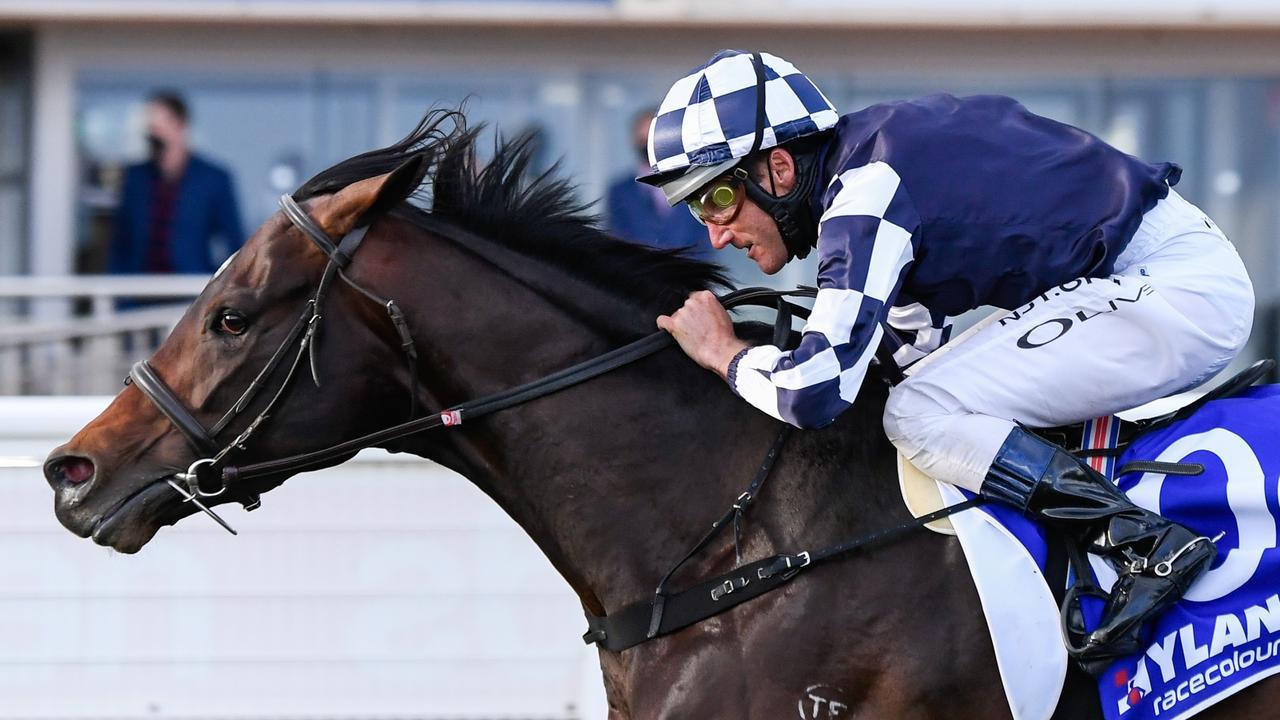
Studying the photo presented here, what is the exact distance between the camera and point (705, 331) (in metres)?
2.72

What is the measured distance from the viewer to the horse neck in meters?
2.71

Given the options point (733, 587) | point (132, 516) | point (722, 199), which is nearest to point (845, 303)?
point (722, 199)

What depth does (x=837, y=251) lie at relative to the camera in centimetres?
249

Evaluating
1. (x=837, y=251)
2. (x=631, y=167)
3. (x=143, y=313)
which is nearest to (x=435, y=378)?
(x=837, y=251)

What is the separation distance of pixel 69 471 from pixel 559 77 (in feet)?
21.7

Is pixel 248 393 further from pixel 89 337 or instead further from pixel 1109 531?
pixel 89 337

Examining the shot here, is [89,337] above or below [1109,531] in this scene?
below

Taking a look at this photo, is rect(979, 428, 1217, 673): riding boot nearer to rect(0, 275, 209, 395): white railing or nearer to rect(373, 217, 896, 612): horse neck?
rect(373, 217, 896, 612): horse neck

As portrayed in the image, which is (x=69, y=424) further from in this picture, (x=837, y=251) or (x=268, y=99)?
(x=268, y=99)

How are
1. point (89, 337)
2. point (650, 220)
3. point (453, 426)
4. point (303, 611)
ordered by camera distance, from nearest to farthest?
point (453, 426)
point (303, 611)
point (650, 220)
point (89, 337)

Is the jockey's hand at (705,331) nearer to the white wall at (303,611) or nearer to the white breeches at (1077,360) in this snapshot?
the white breeches at (1077,360)

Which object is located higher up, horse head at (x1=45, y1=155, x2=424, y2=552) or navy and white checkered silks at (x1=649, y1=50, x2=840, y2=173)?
navy and white checkered silks at (x1=649, y1=50, x2=840, y2=173)

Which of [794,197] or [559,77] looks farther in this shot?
[559,77]

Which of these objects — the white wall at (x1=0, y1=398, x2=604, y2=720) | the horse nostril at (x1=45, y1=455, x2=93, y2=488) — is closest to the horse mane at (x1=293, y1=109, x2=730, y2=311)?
the horse nostril at (x1=45, y1=455, x2=93, y2=488)
